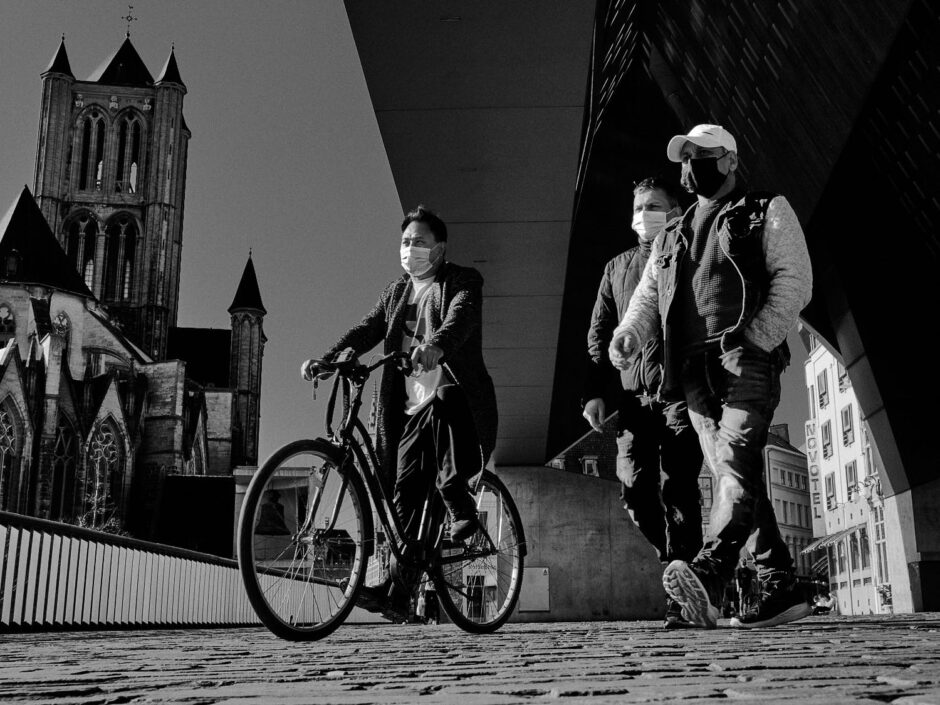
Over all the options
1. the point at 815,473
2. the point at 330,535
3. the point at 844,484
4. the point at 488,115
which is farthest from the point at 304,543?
the point at 815,473

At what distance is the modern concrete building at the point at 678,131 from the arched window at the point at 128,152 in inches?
3235

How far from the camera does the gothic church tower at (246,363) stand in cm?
9525

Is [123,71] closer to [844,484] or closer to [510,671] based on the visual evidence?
[844,484]

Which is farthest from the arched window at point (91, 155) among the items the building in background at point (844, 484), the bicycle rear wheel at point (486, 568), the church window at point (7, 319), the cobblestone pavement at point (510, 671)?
the cobblestone pavement at point (510, 671)

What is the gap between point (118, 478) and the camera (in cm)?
7200

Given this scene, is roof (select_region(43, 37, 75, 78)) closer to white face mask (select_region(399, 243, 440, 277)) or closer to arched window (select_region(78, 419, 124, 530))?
arched window (select_region(78, 419, 124, 530))

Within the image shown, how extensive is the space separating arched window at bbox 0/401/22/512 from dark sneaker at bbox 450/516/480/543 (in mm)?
62448

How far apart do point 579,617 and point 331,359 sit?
17.4 meters

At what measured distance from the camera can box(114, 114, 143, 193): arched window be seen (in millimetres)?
91481

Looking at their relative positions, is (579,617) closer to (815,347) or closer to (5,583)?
(5,583)

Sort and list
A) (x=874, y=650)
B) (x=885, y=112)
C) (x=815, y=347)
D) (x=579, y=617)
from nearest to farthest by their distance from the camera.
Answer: (x=874, y=650)
(x=885, y=112)
(x=579, y=617)
(x=815, y=347)

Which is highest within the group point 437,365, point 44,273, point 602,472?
point 44,273

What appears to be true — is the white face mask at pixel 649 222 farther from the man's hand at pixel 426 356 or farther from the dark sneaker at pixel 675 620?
the dark sneaker at pixel 675 620

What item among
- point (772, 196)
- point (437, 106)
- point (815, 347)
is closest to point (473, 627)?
point (772, 196)
